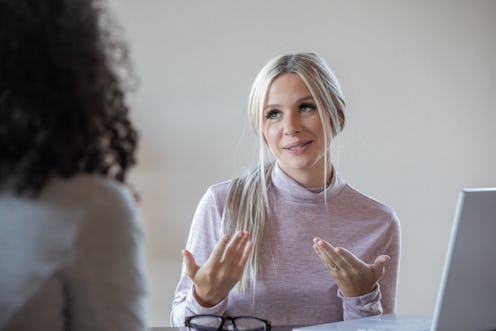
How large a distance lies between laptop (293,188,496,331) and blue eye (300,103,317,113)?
81cm

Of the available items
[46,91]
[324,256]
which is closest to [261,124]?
[324,256]

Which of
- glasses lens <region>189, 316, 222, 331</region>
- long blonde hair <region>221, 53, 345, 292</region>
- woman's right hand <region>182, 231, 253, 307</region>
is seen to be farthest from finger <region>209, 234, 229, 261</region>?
long blonde hair <region>221, 53, 345, 292</region>

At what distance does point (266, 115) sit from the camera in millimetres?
2275

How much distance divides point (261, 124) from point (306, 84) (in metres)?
0.18

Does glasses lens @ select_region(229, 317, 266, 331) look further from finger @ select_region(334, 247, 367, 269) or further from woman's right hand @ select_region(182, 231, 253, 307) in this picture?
finger @ select_region(334, 247, 367, 269)

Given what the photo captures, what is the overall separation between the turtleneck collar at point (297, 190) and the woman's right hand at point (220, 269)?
1.47ft

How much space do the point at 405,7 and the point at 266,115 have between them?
1.70 metres

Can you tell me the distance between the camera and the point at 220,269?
1830 millimetres

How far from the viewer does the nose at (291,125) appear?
7.26ft

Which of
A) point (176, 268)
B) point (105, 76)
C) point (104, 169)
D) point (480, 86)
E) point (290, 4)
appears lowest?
point (176, 268)

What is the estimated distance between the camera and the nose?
2213 millimetres

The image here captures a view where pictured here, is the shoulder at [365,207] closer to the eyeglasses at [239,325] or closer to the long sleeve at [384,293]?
the long sleeve at [384,293]

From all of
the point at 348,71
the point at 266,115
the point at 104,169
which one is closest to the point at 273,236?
the point at 266,115

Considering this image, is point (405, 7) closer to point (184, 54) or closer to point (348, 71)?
point (348, 71)
